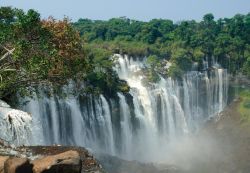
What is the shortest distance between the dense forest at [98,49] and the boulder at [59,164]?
280 inches

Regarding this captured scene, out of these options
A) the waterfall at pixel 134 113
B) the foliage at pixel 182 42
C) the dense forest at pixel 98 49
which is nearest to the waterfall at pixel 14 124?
the dense forest at pixel 98 49

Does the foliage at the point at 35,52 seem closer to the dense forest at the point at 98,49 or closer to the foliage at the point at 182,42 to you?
the dense forest at the point at 98,49

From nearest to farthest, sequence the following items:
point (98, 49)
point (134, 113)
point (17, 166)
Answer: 1. point (17, 166)
2. point (134, 113)
3. point (98, 49)

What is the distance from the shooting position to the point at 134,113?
56.0 metres

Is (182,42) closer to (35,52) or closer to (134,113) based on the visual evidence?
(134,113)

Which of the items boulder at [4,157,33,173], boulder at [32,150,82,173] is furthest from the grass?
boulder at [4,157,33,173]

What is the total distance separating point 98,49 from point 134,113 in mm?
9171

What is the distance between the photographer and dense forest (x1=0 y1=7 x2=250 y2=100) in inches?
1037

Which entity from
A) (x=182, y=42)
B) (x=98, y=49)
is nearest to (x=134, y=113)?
(x=98, y=49)

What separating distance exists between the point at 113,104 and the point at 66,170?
3322 cm

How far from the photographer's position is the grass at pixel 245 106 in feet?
218

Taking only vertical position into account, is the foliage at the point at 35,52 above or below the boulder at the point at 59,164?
above

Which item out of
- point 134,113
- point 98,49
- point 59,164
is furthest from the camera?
point 98,49

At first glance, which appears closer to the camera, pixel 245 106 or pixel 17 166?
pixel 17 166
